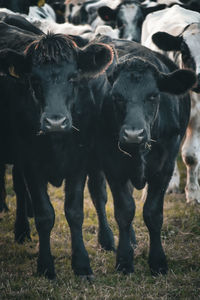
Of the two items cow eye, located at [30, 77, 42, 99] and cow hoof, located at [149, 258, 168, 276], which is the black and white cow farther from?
cow hoof, located at [149, 258, 168, 276]

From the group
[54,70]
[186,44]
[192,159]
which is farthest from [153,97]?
[192,159]

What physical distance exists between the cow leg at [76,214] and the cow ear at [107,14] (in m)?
5.67

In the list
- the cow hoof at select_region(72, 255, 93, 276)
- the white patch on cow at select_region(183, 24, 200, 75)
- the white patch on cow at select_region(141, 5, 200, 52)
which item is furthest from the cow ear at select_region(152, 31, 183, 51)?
the cow hoof at select_region(72, 255, 93, 276)

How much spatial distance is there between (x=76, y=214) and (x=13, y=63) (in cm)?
128

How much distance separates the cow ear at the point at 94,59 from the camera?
160 inches

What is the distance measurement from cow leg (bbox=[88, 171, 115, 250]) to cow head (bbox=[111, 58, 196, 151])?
3.72 ft

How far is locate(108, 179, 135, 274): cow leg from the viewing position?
4.22 meters

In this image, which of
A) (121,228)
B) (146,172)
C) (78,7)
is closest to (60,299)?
(121,228)

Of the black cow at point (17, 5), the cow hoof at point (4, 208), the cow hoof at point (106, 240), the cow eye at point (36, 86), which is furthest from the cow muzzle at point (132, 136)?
the black cow at point (17, 5)

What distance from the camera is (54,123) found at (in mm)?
3691

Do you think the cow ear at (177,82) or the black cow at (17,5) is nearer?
the cow ear at (177,82)

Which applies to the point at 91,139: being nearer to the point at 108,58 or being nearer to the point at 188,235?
the point at 108,58

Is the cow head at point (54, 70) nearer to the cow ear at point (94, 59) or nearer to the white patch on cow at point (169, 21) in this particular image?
the cow ear at point (94, 59)

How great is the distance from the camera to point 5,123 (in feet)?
14.7
